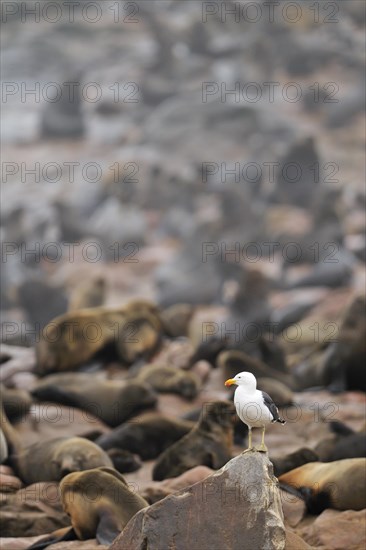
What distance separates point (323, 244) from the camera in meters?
22.8

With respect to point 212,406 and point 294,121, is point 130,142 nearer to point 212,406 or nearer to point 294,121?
point 294,121

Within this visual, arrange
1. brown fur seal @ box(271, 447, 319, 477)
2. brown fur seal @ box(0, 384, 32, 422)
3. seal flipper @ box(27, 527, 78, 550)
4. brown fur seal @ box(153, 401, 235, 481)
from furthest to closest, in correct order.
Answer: brown fur seal @ box(0, 384, 32, 422) < brown fur seal @ box(153, 401, 235, 481) < brown fur seal @ box(271, 447, 319, 477) < seal flipper @ box(27, 527, 78, 550)

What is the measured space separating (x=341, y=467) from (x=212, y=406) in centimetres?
146

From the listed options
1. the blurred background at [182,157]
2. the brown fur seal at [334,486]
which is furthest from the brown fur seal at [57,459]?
the blurred background at [182,157]

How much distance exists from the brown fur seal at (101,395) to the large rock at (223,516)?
5.07 m

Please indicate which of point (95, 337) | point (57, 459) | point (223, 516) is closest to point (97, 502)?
point (57, 459)

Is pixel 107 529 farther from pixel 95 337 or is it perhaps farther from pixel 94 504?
pixel 95 337

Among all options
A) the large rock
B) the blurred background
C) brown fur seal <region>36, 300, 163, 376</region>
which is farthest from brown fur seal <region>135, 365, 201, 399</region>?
the large rock

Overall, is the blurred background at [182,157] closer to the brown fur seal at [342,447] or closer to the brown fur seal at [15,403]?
the brown fur seal at [15,403]

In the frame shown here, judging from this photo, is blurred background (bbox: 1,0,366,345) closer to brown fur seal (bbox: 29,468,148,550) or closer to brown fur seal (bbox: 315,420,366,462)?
brown fur seal (bbox: 315,420,366,462)

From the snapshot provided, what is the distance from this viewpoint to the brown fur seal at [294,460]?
28.9ft

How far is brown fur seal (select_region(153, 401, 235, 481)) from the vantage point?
29.5ft

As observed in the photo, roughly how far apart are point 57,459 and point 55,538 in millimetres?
1464

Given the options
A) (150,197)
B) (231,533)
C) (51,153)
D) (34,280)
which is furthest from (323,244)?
(231,533)
